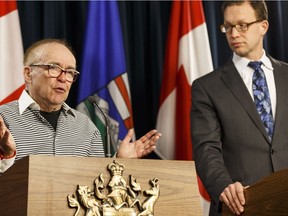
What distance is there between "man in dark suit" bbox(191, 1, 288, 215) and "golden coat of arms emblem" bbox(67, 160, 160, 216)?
3.14ft

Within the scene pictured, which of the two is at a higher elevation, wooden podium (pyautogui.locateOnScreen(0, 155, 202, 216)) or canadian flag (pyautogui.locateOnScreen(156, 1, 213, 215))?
canadian flag (pyautogui.locateOnScreen(156, 1, 213, 215))

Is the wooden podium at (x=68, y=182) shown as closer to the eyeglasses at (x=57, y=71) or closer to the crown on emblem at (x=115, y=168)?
the crown on emblem at (x=115, y=168)

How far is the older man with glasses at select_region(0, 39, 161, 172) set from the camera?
2.99 metres

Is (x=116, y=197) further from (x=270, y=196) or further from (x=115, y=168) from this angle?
(x=270, y=196)

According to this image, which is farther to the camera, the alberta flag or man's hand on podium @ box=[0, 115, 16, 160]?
the alberta flag

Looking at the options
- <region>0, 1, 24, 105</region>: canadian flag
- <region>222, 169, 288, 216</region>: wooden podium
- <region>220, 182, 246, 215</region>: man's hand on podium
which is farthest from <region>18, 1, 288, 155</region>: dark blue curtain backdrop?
<region>222, 169, 288, 216</region>: wooden podium

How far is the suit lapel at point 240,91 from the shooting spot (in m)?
3.46

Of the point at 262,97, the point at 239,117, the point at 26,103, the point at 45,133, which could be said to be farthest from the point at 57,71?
the point at 262,97

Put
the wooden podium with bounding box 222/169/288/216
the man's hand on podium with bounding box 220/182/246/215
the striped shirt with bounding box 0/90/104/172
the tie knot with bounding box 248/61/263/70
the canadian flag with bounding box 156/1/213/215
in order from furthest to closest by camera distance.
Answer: the canadian flag with bounding box 156/1/213/215 → the tie knot with bounding box 248/61/263/70 → the striped shirt with bounding box 0/90/104/172 → the man's hand on podium with bounding box 220/182/246/215 → the wooden podium with bounding box 222/169/288/216

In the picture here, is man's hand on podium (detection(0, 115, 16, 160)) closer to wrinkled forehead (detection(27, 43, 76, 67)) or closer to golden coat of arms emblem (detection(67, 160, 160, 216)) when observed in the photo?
golden coat of arms emblem (detection(67, 160, 160, 216))

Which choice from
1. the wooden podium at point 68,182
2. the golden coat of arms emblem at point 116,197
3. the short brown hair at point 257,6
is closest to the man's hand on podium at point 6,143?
the wooden podium at point 68,182

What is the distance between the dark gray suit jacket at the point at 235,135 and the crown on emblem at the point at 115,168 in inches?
42.6

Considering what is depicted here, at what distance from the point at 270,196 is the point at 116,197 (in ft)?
2.32

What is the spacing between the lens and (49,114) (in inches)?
127
